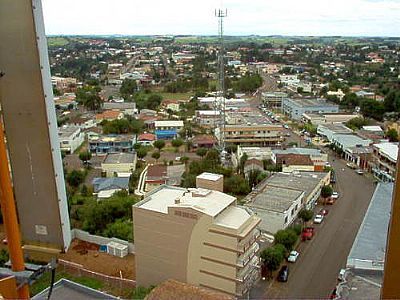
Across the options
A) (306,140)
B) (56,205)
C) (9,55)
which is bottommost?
(306,140)

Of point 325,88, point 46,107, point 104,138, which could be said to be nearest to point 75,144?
point 104,138

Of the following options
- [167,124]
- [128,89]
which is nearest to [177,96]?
[128,89]

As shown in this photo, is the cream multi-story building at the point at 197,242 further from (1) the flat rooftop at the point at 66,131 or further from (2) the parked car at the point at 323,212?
(1) the flat rooftop at the point at 66,131

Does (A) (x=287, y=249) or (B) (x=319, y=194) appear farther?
(B) (x=319, y=194)

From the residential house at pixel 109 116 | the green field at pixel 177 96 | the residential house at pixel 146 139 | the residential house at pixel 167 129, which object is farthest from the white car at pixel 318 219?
the green field at pixel 177 96

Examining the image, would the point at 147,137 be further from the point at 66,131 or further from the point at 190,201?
the point at 190,201

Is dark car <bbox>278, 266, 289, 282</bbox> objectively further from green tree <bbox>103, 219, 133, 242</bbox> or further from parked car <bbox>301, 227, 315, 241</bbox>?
green tree <bbox>103, 219, 133, 242</bbox>

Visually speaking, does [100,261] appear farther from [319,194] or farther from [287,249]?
[319,194]
